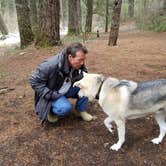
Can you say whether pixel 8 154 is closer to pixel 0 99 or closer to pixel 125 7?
pixel 0 99

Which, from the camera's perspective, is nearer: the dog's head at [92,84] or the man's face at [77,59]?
the dog's head at [92,84]

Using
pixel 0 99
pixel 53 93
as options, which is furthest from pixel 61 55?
pixel 0 99

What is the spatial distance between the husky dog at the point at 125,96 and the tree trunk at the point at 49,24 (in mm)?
5896

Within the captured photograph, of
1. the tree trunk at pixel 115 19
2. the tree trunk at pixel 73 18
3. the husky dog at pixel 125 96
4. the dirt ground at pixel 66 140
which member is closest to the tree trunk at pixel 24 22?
the tree trunk at pixel 115 19

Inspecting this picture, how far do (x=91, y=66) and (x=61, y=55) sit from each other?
3391 mm

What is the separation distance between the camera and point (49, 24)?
30.0 ft

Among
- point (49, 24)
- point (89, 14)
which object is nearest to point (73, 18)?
point (89, 14)

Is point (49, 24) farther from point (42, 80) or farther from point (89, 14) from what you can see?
point (89, 14)

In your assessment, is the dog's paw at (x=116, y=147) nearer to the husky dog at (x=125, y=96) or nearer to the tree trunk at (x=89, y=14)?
the husky dog at (x=125, y=96)

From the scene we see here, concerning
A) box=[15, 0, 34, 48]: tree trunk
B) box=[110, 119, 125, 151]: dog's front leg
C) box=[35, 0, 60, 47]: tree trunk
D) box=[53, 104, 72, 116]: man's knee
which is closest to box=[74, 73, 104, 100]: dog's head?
box=[110, 119, 125, 151]: dog's front leg

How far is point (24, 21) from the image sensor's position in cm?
1191

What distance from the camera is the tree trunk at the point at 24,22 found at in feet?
39.0

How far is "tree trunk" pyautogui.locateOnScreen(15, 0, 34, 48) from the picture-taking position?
11.9 meters

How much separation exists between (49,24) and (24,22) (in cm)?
315
